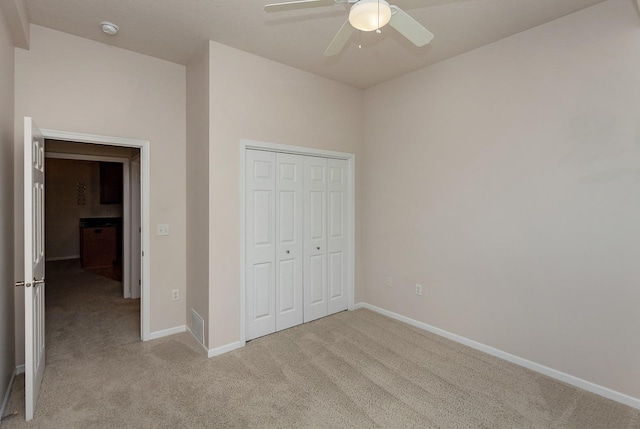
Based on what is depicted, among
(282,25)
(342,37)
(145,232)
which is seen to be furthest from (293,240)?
(342,37)

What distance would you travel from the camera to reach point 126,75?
301 cm

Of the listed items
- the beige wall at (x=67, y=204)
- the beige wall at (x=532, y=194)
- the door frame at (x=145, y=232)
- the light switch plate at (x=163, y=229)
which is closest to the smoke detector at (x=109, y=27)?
the door frame at (x=145, y=232)

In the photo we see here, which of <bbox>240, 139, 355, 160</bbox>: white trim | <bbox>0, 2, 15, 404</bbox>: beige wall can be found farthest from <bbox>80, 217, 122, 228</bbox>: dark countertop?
<bbox>240, 139, 355, 160</bbox>: white trim

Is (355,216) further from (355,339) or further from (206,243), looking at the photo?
(206,243)

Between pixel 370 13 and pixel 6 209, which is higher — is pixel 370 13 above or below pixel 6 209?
above

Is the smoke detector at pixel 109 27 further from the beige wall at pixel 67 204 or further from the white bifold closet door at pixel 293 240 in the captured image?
the beige wall at pixel 67 204

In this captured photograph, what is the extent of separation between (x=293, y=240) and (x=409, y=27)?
2.41m

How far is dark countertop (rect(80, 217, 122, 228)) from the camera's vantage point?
24.2 ft

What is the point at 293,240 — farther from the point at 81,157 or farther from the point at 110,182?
the point at 110,182

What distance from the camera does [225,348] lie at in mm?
2961

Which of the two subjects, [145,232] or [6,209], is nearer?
[6,209]

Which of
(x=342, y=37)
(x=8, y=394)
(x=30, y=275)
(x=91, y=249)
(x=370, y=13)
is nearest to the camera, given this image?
(x=370, y=13)

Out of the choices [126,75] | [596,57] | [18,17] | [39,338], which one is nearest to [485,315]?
[596,57]

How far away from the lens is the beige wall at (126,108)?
2.61 meters
